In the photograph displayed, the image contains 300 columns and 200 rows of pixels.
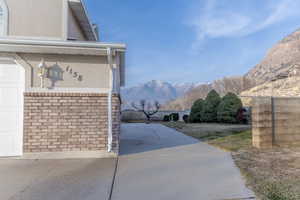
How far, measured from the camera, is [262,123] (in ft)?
21.2

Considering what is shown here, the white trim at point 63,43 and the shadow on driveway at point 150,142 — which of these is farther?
the shadow on driveway at point 150,142

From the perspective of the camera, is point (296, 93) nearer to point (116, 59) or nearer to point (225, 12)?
point (225, 12)

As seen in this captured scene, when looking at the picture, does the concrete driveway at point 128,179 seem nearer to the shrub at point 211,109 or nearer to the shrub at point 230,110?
the shrub at point 230,110

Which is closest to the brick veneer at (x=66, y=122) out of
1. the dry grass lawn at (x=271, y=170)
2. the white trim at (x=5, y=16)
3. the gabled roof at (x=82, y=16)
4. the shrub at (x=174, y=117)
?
the white trim at (x=5, y=16)

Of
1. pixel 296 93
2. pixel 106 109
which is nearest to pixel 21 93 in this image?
pixel 106 109

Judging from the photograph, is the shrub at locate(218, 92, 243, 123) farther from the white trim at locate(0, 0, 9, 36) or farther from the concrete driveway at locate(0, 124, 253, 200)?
the white trim at locate(0, 0, 9, 36)

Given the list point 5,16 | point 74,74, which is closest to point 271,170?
point 74,74

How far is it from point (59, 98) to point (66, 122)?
0.62 meters

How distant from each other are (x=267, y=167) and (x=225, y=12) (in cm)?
1742

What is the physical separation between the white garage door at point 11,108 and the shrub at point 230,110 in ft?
47.1

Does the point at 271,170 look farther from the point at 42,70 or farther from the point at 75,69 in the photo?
the point at 42,70

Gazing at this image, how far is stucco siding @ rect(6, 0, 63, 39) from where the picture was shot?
614cm

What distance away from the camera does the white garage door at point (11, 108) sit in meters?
5.12

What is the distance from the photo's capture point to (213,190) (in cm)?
333
